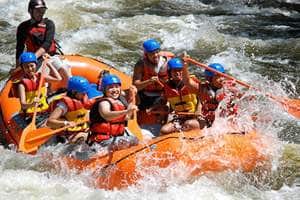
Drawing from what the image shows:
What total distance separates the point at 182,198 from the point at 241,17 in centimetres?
786

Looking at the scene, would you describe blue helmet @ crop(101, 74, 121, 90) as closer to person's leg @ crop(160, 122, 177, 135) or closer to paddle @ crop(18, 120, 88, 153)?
paddle @ crop(18, 120, 88, 153)

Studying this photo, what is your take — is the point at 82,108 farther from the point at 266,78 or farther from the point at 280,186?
the point at 266,78

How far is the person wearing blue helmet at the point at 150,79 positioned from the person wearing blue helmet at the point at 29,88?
3.48 feet

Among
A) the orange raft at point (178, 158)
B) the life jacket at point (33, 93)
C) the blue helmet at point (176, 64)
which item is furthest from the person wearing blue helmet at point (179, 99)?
the life jacket at point (33, 93)

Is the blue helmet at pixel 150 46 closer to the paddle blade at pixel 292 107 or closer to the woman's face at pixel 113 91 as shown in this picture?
the woman's face at pixel 113 91

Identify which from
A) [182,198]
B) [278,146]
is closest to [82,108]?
[182,198]

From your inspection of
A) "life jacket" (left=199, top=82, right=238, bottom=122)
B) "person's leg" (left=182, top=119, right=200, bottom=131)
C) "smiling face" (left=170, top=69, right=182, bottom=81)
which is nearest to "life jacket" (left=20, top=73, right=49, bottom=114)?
"smiling face" (left=170, top=69, right=182, bottom=81)

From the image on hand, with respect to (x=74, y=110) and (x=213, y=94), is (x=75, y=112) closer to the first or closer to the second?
(x=74, y=110)

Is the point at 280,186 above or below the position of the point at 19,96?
below

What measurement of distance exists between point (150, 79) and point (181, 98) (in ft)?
1.36

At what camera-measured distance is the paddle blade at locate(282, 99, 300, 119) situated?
6.91 metres

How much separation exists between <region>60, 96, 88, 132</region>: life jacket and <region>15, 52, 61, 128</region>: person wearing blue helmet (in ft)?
1.83

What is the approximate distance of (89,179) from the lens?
5781 millimetres

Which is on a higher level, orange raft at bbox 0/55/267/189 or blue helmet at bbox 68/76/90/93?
blue helmet at bbox 68/76/90/93
